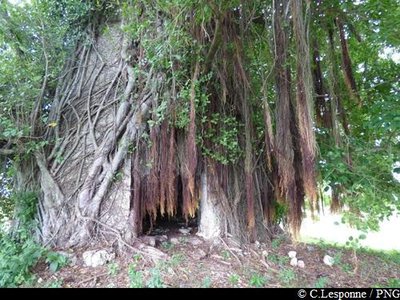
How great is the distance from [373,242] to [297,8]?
4493 mm

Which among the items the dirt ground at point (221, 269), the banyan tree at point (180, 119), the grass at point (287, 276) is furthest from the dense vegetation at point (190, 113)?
the grass at point (287, 276)

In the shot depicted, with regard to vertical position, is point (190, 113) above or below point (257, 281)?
above

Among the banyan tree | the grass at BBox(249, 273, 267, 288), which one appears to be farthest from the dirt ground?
the banyan tree

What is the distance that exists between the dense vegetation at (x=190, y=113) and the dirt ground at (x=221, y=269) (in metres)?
0.28

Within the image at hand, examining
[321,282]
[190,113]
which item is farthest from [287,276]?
[190,113]

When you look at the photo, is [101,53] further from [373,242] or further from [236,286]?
[373,242]

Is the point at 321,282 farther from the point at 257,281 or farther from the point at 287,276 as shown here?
the point at 257,281

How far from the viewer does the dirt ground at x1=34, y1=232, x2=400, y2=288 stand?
2.12 meters

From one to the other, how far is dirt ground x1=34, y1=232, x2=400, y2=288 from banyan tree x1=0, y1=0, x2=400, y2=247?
0.25m

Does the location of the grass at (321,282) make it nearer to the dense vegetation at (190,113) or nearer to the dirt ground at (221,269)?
the dirt ground at (221,269)

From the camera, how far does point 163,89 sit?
9.17ft

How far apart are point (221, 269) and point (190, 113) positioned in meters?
1.40

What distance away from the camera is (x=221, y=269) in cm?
238

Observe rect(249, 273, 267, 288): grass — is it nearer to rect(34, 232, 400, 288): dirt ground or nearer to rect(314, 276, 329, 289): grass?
rect(34, 232, 400, 288): dirt ground
